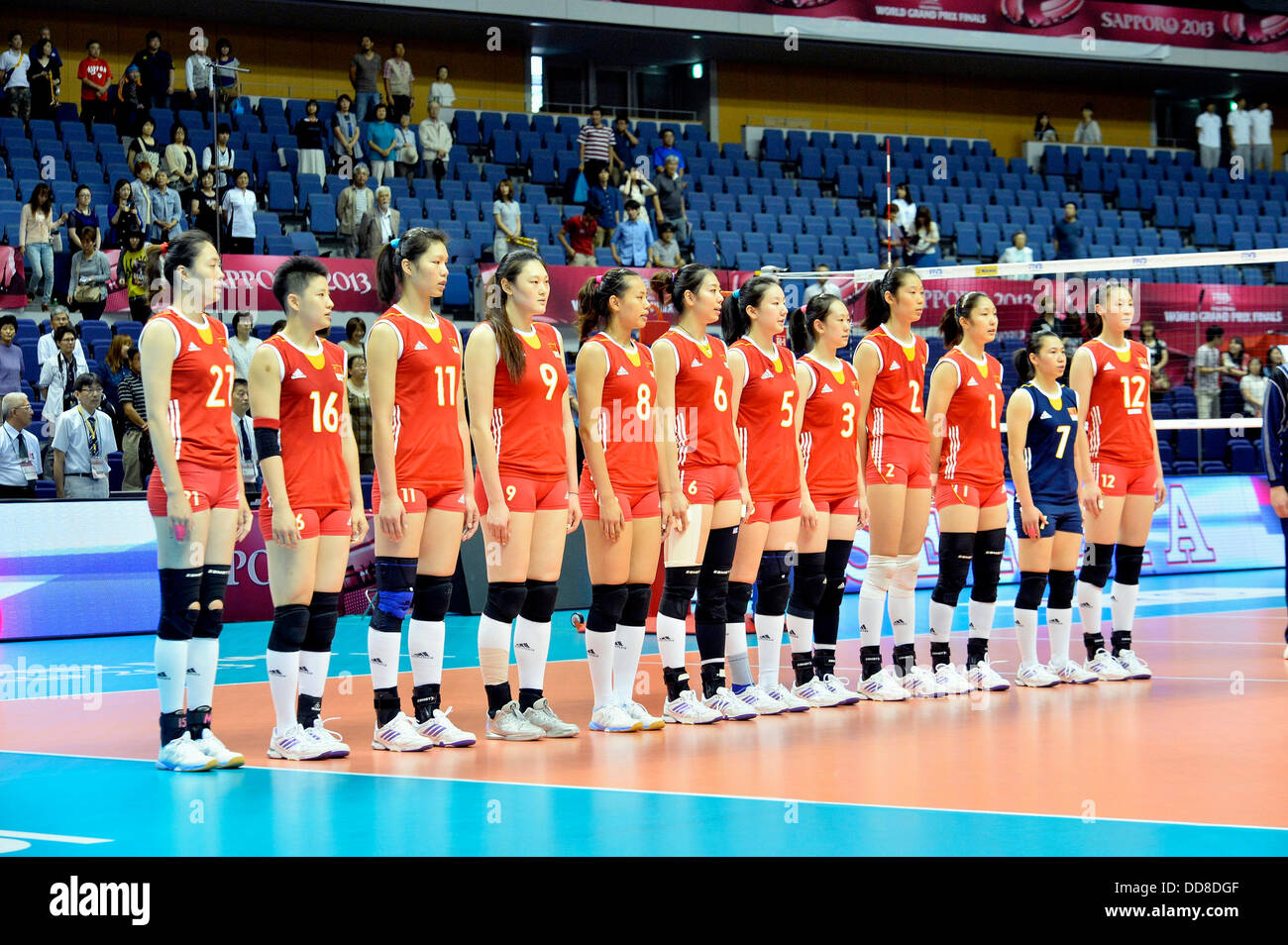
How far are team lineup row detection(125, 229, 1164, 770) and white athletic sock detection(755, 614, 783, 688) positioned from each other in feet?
0.04

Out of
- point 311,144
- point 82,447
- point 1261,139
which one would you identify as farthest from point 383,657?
point 1261,139

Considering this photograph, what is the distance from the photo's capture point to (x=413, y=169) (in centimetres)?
1877

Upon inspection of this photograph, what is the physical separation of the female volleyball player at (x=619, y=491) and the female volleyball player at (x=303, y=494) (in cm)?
107

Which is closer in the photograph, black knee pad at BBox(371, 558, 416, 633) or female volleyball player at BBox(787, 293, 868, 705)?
black knee pad at BBox(371, 558, 416, 633)

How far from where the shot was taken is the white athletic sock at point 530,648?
6.30 m

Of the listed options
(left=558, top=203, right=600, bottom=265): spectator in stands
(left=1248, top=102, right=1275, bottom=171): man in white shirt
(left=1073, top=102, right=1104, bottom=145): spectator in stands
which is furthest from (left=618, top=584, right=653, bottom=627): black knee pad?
(left=1248, top=102, right=1275, bottom=171): man in white shirt

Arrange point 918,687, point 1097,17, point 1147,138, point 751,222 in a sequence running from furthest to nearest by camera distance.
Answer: point 1147,138 < point 1097,17 < point 751,222 < point 918,687

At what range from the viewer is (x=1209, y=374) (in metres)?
15.9

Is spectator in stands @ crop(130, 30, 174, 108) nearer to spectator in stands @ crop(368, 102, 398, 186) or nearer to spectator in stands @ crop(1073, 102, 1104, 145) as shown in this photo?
spectator in stands @ crop(368, 102, 398, 186)

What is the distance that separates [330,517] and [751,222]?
15.1 meters

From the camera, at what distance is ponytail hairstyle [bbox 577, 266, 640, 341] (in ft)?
21.4

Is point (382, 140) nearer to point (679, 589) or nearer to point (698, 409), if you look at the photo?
point (698, 409)
